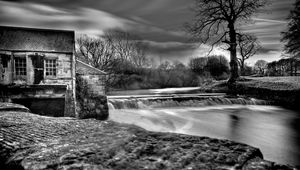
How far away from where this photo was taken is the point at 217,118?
11945 mm

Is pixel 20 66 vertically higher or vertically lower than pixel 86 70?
higher

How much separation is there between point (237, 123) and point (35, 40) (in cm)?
1644

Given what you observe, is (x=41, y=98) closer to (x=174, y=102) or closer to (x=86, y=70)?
(x=86, y=70)

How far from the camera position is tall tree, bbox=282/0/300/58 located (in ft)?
64.0

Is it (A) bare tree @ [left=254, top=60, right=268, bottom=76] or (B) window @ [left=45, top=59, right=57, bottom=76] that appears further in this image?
(A) bare tree @ [left=254, top=60, right=268, bottom=76]

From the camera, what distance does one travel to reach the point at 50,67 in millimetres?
15414

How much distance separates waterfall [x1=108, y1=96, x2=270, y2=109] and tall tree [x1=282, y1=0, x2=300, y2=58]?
892 centimetres

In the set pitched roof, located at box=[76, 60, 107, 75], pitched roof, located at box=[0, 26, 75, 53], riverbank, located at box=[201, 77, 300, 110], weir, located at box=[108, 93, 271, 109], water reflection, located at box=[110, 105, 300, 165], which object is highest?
pitched roof, located at box=[0, 26, 75, 53]

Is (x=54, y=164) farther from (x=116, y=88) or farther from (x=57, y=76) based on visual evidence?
(x=116, y=88)

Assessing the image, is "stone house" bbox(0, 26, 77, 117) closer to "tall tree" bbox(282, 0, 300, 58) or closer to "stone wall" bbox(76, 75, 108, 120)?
"stone wall" bbox(76, 75, 108, 120)

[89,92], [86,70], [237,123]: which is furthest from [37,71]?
[237,123]

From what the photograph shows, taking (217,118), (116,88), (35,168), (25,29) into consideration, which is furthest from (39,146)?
(116,88)

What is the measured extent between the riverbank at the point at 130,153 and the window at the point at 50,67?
15.2 m

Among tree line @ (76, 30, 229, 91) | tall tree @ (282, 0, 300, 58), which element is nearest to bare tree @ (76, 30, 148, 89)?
tree line @ (76, 30, 229, 91)
